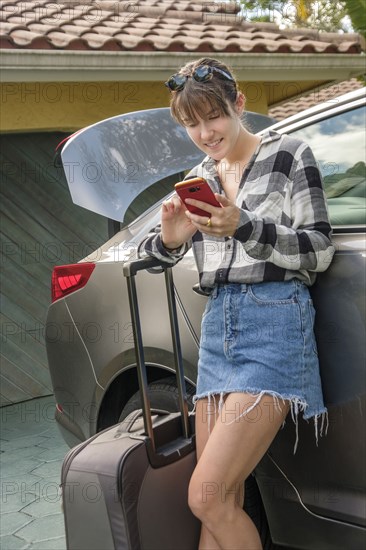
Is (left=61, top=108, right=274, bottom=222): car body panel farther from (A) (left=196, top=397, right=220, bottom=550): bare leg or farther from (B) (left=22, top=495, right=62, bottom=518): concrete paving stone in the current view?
(B) (left=22, top=495, right=62, bottom=518): concrete paving stone

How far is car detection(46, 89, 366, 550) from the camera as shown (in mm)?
2400

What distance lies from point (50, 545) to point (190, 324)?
150cm

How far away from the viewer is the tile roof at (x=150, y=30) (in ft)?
19.8

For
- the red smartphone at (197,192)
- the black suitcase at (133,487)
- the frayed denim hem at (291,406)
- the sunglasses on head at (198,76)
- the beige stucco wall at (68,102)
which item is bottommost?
the black suitcase at (133,487)

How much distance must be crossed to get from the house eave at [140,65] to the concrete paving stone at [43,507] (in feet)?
9.67

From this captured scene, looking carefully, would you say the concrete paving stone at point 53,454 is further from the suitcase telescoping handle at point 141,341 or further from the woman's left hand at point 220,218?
the woman's left hand at point 220,218

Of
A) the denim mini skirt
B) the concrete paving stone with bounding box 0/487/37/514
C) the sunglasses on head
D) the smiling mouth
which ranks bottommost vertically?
the concrete paving stone with bounding box 0/487/37/514

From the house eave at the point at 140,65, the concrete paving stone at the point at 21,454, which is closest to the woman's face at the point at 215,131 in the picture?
the concrete paving stone at the point at 21,454

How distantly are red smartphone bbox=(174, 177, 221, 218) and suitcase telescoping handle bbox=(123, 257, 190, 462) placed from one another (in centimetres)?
40

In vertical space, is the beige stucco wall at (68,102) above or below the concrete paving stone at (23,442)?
above

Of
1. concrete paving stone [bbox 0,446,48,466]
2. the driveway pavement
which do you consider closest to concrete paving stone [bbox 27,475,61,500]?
the driveway pavement

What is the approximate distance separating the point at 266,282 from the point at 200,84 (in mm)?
590

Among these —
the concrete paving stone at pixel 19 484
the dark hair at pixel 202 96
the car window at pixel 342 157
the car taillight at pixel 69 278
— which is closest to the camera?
the dark hair at pixel 202 96

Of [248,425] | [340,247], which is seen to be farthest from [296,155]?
[248,425]
